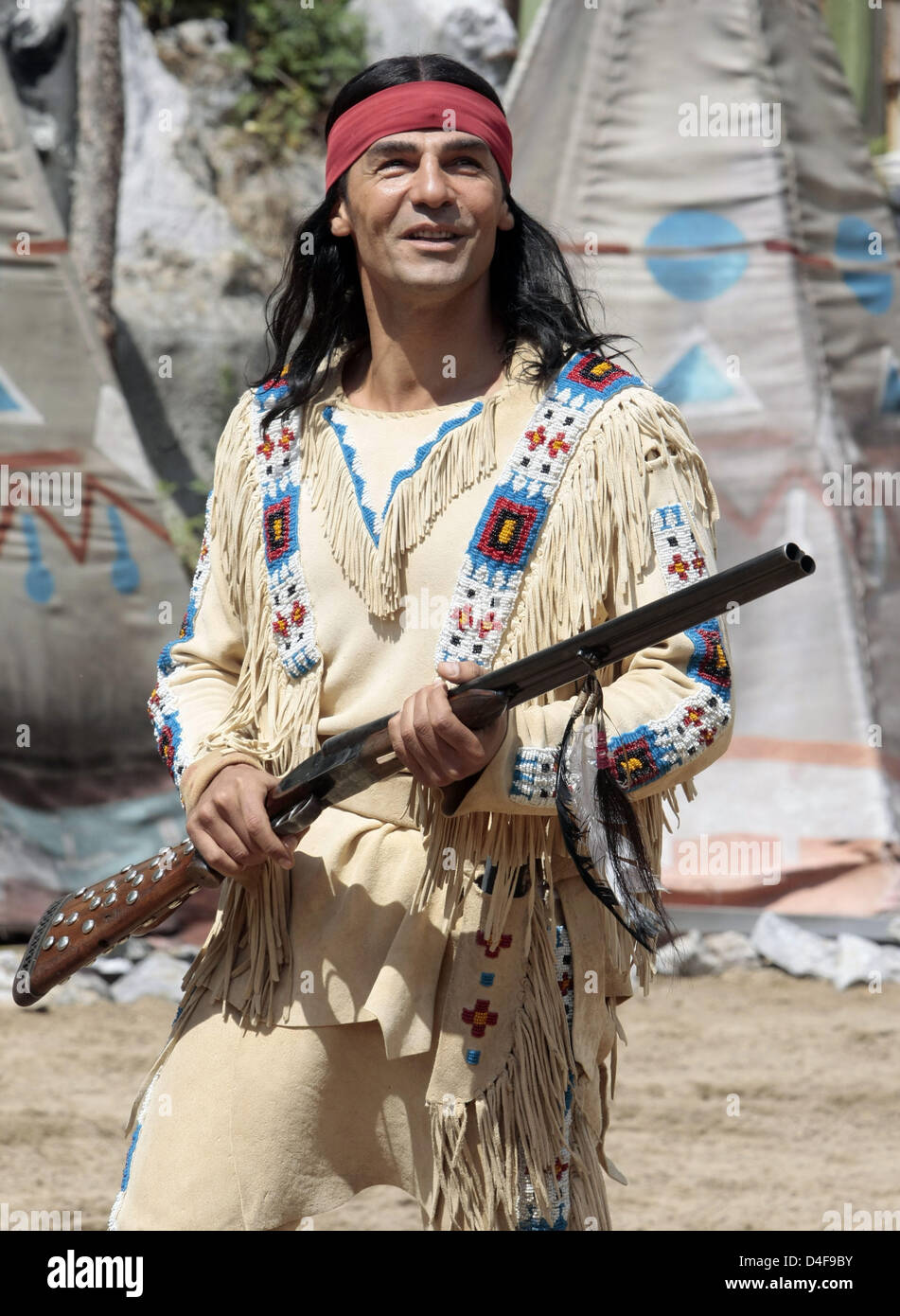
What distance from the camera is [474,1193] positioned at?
2.16 m

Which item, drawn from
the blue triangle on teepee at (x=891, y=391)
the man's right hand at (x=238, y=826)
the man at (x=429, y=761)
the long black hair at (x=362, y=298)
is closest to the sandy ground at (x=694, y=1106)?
the man at (x=429, y=761)

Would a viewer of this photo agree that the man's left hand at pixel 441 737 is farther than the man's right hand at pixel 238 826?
No

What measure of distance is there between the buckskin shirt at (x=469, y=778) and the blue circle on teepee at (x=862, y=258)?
4344 millimetres

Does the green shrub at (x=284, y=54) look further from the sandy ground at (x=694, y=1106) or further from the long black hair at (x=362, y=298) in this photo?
the long black hair at (x=362, y=298)

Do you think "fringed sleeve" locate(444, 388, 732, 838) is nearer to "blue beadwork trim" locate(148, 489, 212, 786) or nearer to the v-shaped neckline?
the v-shaped neckline

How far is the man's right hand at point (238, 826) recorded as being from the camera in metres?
2.20

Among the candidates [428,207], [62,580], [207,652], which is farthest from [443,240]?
[62,580]

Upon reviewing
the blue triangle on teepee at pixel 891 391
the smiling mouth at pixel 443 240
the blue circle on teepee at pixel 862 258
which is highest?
the smiling mouth at pixel 443 240

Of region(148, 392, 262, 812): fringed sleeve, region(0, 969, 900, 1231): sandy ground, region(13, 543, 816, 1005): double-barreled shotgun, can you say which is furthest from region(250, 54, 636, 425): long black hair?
region(0, 969, 900, 1231): sandy ground

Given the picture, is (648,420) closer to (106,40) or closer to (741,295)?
(741,295)

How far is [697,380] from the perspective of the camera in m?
6.37

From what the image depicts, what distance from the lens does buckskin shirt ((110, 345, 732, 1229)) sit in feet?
7.13

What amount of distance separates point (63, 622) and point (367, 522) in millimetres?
3815
